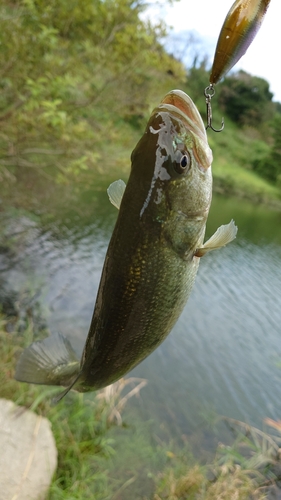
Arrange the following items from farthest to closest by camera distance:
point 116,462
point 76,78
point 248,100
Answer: point 248,100 < point 76,78 < point 116,462

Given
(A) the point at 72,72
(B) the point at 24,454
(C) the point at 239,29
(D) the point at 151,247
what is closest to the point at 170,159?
(D) the point at 151,247

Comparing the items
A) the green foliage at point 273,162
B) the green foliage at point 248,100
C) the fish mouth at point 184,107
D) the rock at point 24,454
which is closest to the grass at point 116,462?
the rock at point 24,454

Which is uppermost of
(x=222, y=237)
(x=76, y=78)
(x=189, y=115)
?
(x=76, y=78)

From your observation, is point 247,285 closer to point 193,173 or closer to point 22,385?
point 22,385

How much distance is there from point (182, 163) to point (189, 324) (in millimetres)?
9446

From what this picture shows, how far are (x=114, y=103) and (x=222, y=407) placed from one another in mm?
6733

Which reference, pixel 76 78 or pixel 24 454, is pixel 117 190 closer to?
pixel 24 454

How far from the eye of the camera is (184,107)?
1.39 m

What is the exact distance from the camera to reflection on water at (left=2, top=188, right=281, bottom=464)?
7762 mm

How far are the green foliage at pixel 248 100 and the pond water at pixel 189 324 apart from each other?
2346cm

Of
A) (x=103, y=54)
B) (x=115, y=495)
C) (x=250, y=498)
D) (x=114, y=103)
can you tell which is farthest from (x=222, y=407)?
(x=103, y=54)

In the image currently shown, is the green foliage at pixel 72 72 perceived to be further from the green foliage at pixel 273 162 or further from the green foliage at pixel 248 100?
the green foliage at pixel 273 162

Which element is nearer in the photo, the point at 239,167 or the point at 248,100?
the point at 248,100

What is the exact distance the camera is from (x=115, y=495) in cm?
473
